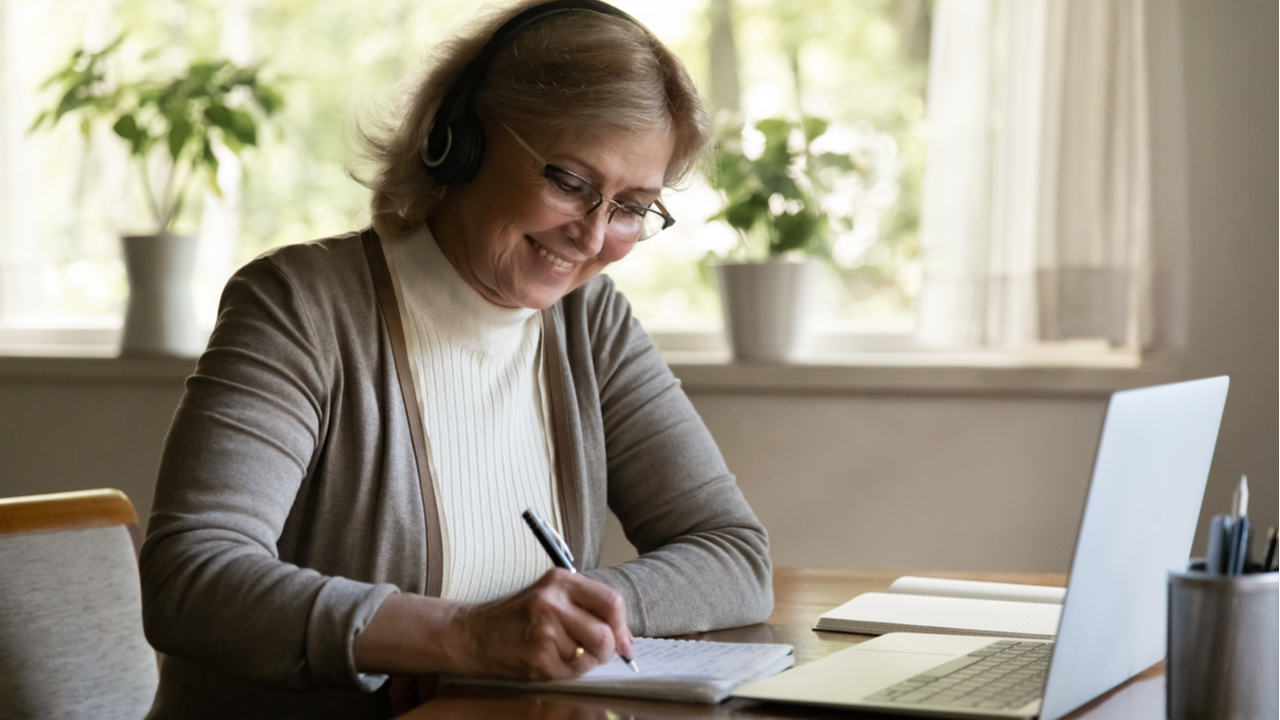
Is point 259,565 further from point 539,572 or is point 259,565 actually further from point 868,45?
point 868,45

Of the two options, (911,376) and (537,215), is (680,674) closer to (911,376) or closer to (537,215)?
(537,215)

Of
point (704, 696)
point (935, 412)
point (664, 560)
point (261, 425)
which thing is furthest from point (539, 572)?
point (935, 412)

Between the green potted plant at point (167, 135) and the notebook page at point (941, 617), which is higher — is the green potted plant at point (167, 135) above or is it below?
above

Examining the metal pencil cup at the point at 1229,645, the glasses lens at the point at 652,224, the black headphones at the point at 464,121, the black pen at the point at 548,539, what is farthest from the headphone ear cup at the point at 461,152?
the metal pencil cup at the point at 1229,645

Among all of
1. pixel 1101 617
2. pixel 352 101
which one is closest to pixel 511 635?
pixel 1101 617

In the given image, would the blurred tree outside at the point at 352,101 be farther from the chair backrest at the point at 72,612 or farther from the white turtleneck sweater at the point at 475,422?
the chair backrest at the point at 72,612

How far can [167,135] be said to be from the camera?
2.46 metres

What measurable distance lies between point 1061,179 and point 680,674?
61.6 inches

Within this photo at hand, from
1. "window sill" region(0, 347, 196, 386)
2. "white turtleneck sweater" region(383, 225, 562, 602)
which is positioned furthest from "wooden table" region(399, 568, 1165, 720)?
"window sill" region(0, 347, 196, 386)

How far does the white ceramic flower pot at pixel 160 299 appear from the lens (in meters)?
2.52

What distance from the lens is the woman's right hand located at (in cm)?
94

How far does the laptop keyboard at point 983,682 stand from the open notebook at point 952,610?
0.10 metres

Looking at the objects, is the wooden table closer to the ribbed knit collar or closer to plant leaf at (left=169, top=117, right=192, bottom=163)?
the ribbed knit collar

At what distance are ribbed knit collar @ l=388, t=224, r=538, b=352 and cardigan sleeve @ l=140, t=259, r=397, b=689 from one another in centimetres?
16
